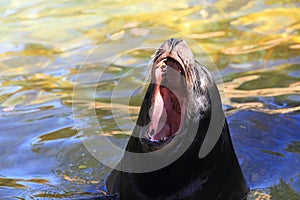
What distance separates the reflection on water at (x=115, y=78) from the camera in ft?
14.0

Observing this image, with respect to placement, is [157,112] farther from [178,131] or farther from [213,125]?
[213,125]

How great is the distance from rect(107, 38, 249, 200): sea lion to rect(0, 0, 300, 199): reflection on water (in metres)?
0.61

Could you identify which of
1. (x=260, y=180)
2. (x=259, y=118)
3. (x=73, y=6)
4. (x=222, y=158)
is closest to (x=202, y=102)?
(x=222, y=158)

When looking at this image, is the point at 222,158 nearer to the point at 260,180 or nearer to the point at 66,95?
the point at 260,180

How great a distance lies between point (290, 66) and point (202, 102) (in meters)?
3.81

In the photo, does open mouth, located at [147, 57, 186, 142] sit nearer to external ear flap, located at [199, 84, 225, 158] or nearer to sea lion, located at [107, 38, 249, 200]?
sea lion, located at [107, 38, 249, 200]

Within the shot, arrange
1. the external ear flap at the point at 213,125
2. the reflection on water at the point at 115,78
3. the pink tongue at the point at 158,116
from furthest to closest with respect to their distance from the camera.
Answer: the reflection on water at the point at 115,78 < the external ear flap at the point at 213,125 < the pink tongue at the point at 158,116

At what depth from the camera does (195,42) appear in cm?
783

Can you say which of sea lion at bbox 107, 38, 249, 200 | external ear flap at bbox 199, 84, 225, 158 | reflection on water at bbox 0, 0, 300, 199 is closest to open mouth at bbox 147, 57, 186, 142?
sea lion at bbox 107, 38, 249, 200

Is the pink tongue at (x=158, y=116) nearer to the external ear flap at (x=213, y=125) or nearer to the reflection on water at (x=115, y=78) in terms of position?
the external ear flap at (x=213, y=125)

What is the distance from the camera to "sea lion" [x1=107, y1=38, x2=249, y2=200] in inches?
119

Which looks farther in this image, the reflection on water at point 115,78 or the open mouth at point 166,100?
the reflection on water at point 115,78

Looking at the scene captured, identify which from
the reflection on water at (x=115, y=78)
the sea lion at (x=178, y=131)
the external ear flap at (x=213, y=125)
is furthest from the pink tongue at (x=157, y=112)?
the reflection on water at (x=115, y=78)

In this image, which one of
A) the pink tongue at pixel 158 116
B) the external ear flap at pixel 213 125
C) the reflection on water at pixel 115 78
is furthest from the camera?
the reflection on water at pixel 115 78
